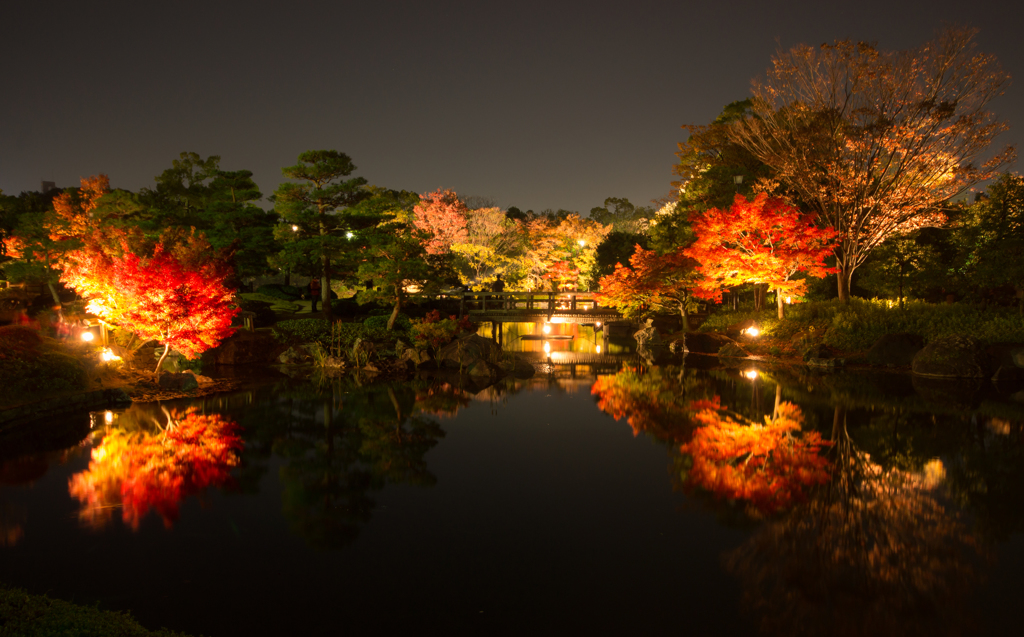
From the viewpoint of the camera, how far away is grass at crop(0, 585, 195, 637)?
3.12 m

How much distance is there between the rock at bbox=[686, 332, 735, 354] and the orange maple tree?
242 centimetres

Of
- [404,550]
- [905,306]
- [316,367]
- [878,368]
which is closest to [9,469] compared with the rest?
[404,550]

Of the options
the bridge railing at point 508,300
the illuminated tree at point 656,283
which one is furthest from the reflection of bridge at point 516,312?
the illuminated tree at point 656,283

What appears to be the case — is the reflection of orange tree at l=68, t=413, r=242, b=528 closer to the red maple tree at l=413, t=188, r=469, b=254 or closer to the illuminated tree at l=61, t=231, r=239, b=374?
the illuminated tree at l=61, t=231, r=239, b=374

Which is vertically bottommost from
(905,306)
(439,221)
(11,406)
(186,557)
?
(186,557)

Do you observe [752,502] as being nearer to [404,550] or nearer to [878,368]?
[404,550]

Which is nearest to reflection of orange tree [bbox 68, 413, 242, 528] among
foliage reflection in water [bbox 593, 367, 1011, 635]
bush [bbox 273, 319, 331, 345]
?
foliage reflection in water [bbox 593, 367, 1011, 635]

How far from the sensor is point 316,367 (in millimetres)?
15922

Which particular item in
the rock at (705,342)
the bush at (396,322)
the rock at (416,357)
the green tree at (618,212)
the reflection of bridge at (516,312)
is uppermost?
the green tree at (618,212)

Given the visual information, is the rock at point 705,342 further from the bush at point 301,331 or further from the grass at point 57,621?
the grass at point 57,621

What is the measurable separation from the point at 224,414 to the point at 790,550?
9254mm

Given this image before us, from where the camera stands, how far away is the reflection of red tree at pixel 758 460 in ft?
21.0

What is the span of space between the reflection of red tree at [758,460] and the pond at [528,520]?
5cm

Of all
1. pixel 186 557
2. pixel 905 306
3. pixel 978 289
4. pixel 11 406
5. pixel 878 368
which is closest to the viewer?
pixel 186 557
